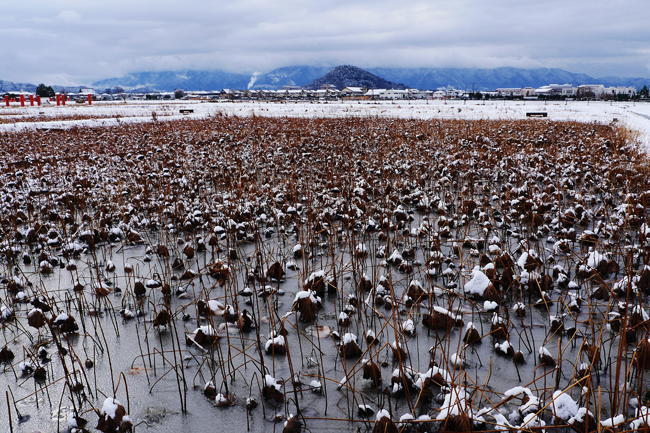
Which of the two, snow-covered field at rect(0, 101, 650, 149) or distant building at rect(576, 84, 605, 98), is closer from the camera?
snow-covered field at rect(0, 101, 650, 149)

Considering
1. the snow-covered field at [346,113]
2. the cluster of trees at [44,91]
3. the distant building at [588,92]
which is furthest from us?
the distant building at [588,92]

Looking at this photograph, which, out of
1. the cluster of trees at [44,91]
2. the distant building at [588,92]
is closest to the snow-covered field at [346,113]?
the cluster of trees at [44,91]

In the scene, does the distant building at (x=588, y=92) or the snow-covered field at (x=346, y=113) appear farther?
the distant building at (x=588, y=92)

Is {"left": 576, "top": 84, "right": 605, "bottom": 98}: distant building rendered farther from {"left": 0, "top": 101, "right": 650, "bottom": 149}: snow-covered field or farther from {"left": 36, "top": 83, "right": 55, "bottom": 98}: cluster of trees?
{"left": 36, "top": 83, "right": 55, "bottom": 98}: cluster of trees

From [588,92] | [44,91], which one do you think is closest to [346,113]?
[44,91]

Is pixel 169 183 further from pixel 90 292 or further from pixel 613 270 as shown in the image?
pixel 613 270

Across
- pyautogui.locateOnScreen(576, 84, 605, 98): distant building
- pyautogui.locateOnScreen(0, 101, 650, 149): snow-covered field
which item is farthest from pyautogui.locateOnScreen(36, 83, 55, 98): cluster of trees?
pyautogui.locateOnScreen(576, 84, 605, 98): distant building

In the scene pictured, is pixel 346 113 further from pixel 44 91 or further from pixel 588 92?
pixel 588 92

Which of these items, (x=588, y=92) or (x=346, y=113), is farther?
(x=588, y=92)

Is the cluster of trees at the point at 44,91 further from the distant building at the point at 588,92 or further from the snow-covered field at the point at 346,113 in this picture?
the distant building at the point at 588,92

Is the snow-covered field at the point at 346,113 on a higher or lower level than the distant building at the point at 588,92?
lower

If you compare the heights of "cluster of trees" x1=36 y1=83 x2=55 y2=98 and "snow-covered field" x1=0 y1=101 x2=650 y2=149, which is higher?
"cluster of trees" x1=36 y1=83 x2=55 y2=98

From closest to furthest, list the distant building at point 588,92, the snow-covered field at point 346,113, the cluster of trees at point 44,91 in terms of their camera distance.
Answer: the snow-covered field at point 346,113 < the cluster of trees at point 44,91 < the distant building at point 588,92

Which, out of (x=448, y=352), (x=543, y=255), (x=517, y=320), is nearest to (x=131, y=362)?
(x=448, y=352)
